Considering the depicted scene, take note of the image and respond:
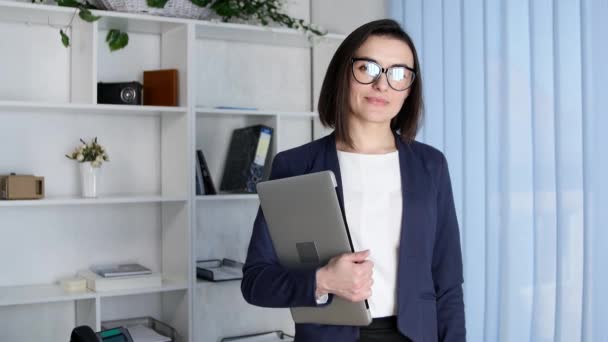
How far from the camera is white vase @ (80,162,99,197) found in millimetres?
2814

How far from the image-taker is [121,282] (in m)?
2.76

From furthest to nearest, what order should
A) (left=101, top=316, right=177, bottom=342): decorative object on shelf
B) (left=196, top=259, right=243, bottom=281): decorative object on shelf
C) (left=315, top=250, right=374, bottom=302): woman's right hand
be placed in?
(left=196, top=259, right=243, bottom=281): decorative object on shelf < (left=101, top=316, right=177, bottom=342): decorative object on shelf < (left=315, top=250, right=374, bottom=302): woman's right hand

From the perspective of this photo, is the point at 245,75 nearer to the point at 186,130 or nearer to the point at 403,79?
the point at 186,130

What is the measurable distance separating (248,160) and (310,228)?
1642 millimetres

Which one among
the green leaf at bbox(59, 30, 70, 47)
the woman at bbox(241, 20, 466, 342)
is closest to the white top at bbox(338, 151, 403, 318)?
the woman at bbox(241, 20, 466, 342)

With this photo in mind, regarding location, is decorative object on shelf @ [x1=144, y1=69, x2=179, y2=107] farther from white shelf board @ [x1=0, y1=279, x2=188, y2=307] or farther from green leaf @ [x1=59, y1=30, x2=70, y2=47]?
white shelf board @ [x1=0, y1=279, x2=188, y2=307]

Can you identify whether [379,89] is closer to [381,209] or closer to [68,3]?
[381,209]

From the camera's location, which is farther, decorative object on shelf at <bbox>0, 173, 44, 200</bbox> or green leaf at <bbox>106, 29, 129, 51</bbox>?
green leaf at <bbox>106, 29, 129, 51</bbox>

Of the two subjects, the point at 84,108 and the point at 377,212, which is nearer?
the point at 377,212

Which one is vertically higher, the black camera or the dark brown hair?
the black camera

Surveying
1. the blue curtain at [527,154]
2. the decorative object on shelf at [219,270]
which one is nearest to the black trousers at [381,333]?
the blue curtain at [527,154]

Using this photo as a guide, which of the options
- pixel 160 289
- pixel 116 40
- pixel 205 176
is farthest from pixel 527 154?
pixel 116 40

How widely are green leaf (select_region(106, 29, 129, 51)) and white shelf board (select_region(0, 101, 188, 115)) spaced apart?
0.26m

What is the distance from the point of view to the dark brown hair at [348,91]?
5.18ft
